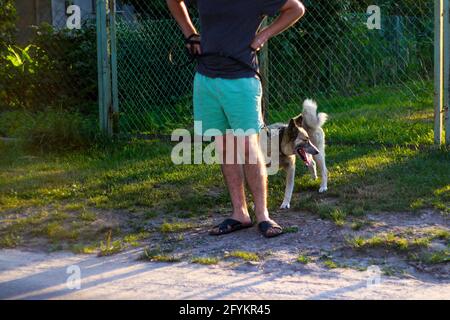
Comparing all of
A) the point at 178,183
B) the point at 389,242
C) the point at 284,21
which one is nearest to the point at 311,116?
the point at 178,183

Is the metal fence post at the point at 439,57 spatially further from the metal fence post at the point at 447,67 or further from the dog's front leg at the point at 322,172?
the dog's front leg at the point at 322,172

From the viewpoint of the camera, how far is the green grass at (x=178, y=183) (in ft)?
19.1

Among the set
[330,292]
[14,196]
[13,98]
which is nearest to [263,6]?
[330,292]

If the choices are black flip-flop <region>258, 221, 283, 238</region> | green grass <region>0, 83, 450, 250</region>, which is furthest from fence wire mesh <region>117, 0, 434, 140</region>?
black flip-flop <region>258, 221, 283, 238</region>

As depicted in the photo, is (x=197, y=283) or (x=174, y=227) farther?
(x=174, y=227)

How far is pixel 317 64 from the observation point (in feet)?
30.1

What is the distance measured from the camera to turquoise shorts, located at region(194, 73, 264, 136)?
17.1ft

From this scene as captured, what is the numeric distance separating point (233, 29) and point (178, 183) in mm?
2075

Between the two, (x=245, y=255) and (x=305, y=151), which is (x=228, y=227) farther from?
(x=305, y=151)

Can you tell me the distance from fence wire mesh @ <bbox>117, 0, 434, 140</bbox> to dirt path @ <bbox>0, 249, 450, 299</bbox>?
4.18m

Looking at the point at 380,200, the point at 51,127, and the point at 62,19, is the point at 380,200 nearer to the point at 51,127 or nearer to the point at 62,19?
the point at 51,127

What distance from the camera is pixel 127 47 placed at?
9914 millimetres

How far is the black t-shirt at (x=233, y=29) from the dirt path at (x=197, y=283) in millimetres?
1383

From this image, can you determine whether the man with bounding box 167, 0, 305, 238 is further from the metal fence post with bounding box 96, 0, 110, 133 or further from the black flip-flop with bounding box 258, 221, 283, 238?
the metal fence post with bounding box 96, 0, 110, 133
